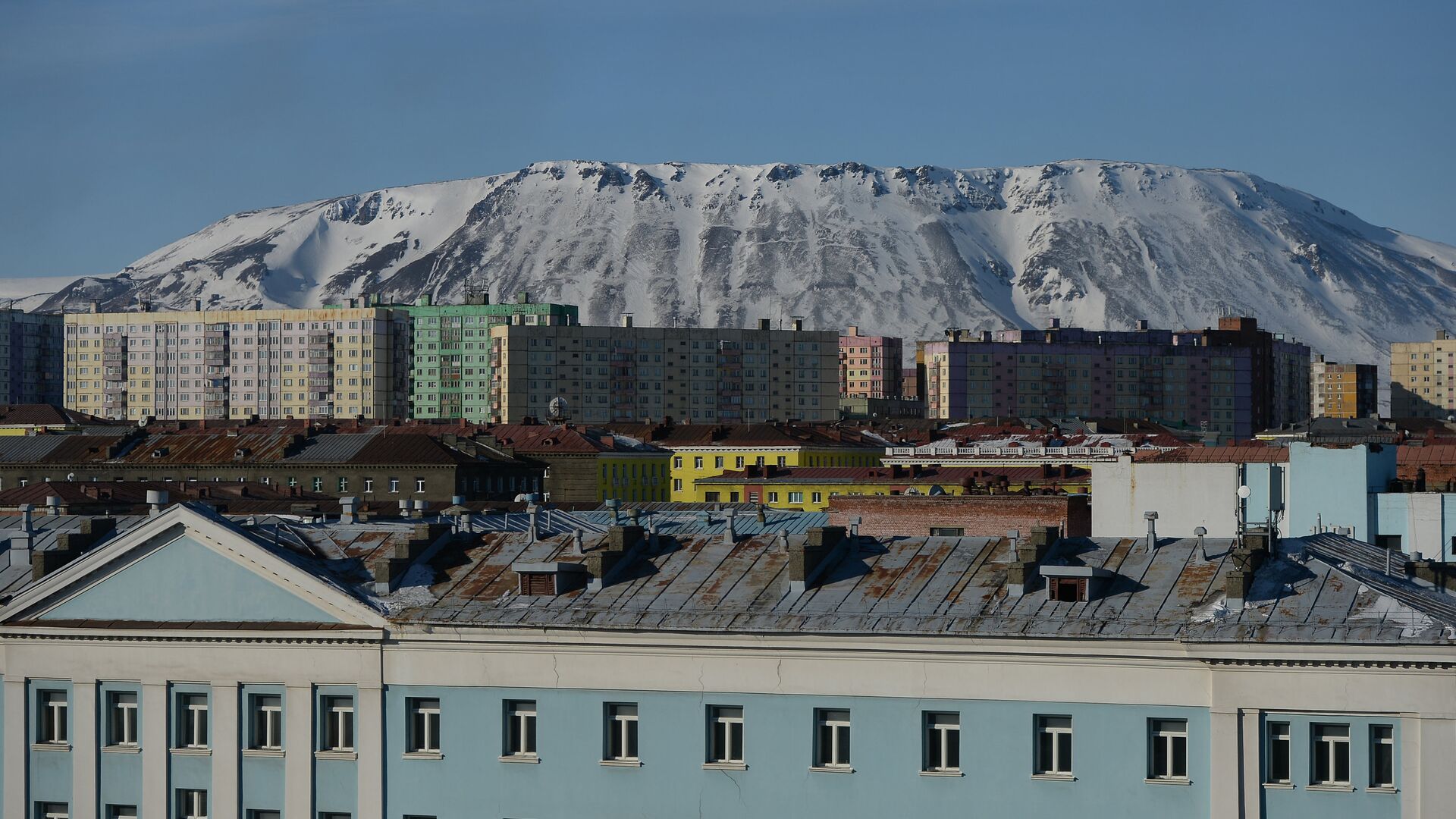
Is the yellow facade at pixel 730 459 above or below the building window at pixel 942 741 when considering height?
above

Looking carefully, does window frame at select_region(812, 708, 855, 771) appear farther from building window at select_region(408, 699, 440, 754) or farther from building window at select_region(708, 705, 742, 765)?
building window at select_region(408, 699, 440, 754)

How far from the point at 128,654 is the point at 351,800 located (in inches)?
164

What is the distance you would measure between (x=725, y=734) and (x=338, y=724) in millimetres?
5770

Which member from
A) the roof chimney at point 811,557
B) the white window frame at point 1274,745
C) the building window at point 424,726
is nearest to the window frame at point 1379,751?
the white window frame at point 1274,745

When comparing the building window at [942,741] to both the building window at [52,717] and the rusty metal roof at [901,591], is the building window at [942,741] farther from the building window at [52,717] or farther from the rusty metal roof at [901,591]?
the building window at [52,717]

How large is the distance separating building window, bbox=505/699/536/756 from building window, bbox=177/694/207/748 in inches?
192

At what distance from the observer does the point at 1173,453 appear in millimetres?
68938

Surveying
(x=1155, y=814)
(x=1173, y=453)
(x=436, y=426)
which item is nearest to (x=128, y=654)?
(x=1155, y=814)

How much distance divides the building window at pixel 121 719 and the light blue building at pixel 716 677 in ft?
0.13

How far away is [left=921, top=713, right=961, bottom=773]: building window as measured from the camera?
30172 mm

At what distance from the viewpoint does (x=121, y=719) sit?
34750 millimetres

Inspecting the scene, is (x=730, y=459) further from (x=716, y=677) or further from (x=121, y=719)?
(x=716, y=677)

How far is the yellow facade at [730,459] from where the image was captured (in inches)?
6166

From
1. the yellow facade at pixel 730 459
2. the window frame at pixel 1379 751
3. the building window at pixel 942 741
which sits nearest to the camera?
the window frame at pixel 1379 751
